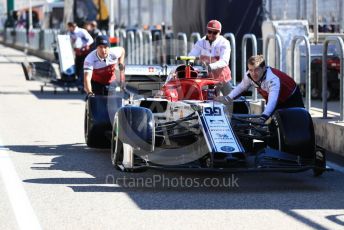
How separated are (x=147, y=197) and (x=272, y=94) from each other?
226 centimetres

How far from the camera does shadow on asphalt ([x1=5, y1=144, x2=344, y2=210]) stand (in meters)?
8.66

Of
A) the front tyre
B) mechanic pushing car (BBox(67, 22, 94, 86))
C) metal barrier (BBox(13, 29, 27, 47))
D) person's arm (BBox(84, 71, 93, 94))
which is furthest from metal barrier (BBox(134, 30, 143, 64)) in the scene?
metal barrier (BBox(13, 29, 27, 47))

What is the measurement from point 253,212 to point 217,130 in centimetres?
162

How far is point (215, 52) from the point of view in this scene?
13570mm

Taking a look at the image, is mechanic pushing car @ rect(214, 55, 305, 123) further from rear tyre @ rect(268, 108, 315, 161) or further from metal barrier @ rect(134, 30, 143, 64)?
metal barrier @ rect(134, 30, 143, 64)

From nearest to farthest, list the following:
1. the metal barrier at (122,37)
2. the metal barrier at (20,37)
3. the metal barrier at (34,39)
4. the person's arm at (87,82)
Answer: the person's arm at (87,82) → the metal barrier at (122,37) → the metal barrier at (34,39) → the metal barrier at (20,37)

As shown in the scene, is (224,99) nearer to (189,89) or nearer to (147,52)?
(189,89)

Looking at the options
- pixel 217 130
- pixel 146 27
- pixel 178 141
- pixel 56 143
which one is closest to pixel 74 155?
pixel 56 143

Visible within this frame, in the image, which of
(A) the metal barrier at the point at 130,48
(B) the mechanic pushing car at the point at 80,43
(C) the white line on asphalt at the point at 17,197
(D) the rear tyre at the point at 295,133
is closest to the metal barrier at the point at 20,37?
(A) the metal barrier at the point at 130,48

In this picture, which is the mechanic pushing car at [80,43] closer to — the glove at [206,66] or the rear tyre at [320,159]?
the glove at [206,66]

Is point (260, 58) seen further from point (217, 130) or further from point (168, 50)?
point (168, 50)

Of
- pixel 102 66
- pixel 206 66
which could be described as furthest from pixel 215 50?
pixel 102 66

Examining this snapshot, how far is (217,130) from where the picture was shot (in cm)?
966

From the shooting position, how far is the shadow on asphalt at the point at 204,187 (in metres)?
8.66
